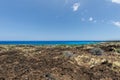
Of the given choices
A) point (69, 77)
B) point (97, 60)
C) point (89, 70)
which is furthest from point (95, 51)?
point (69, 77)

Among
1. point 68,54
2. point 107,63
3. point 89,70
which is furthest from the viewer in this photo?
point 68,54

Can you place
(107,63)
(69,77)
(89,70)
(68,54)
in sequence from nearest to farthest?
(69,77) → (89,70) → (107,63) → (68,54)

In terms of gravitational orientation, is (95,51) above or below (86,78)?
above

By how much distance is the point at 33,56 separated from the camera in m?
25.7

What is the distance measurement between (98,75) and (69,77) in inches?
90.8

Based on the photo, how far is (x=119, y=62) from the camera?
962 inches

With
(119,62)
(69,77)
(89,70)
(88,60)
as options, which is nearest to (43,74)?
(69,77)

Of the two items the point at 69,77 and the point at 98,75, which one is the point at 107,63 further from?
the point at 69,77

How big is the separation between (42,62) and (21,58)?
2650mm

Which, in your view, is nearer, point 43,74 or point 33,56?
point 43,74

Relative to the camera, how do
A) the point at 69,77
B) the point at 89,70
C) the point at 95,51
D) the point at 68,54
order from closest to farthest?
1. the point at 69,77
2. the point at 89,70
3. the point at 68,54
4. the point at 95,51

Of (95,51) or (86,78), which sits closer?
(86,78)

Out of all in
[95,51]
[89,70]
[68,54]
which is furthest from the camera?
[95,51]

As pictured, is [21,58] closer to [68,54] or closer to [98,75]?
[68,54]
